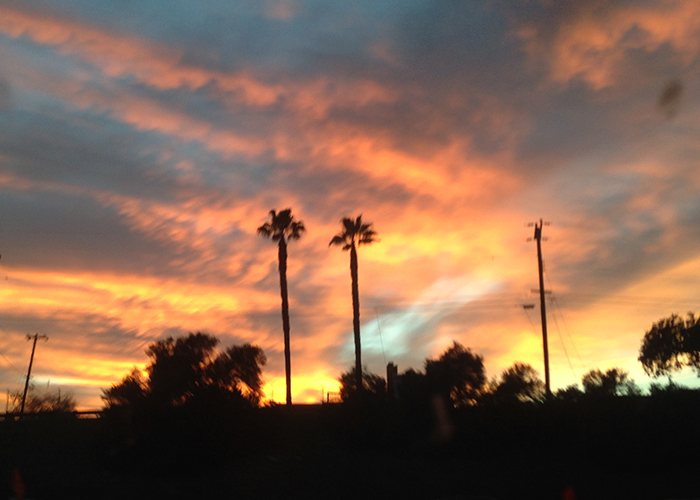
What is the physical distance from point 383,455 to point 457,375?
11784mm

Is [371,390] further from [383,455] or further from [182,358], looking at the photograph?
[182,358]

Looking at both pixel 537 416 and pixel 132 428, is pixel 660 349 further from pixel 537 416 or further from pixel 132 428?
pixel 132 428

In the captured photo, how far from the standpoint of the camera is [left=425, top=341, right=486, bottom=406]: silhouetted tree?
33.5 m

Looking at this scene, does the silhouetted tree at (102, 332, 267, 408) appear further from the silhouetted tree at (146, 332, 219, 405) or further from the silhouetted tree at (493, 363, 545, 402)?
the silhouetted tree at (493, 363, 545, 402)

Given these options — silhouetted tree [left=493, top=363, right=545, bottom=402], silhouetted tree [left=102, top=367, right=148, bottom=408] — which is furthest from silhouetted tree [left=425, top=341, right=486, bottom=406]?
silhouetted tree [left=102, top=367, right=148, bottom=408]

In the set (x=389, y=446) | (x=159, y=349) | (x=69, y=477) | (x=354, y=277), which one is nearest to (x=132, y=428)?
(x=69, y=477)

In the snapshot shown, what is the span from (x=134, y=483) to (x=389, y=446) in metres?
10.9

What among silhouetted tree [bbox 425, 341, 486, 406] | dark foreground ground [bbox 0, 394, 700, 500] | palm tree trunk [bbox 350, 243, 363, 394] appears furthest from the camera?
palm tree trunk [bbox 350, 243, 363, 394]

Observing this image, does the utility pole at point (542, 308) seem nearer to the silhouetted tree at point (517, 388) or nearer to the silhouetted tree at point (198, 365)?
the silhouetted tree at point (517, 388)

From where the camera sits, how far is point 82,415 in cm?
3791

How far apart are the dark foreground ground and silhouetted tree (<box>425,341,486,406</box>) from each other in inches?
86.9

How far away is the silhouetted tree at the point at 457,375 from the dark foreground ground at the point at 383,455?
221cm

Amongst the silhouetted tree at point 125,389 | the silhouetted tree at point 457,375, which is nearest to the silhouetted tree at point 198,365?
the silhouetted tree at point 125,389

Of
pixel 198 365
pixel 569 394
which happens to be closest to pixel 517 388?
pixel 569 394
